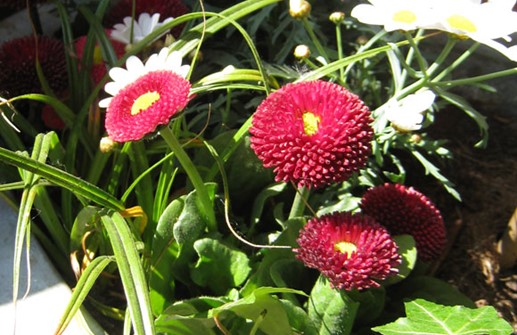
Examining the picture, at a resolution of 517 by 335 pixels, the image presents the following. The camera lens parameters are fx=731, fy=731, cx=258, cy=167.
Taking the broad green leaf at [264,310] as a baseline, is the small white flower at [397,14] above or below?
above

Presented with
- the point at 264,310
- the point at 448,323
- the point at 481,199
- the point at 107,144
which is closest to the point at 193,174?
the point at 107,144

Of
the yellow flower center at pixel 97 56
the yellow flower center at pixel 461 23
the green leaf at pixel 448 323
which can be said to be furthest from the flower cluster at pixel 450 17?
the yellow flower center at pixel 97 56

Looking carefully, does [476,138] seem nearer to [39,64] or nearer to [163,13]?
[163,13]

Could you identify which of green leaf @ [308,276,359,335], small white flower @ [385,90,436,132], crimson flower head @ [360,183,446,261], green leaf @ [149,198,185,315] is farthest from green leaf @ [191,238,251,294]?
small white flower @ [385,90,436,132]

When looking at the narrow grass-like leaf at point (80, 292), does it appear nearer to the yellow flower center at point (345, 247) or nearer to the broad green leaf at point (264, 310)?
the broad green leaf at point (264, 310)

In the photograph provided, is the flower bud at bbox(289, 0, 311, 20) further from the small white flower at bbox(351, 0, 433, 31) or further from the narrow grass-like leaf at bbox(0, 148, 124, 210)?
the narrow grass-like leaf at bbox(0, 148, 124, 210)

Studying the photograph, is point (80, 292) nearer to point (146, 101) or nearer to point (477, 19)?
point (146, 101)
